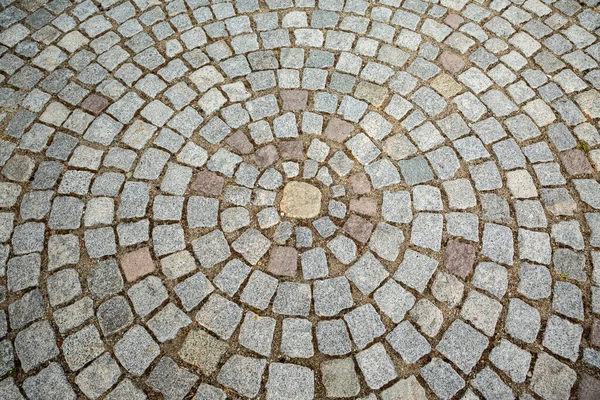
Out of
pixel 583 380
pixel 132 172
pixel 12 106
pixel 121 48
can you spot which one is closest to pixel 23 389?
pixel 132 172

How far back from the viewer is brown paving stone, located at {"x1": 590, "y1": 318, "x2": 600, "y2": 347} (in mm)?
2967

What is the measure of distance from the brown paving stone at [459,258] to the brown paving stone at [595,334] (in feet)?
2.74

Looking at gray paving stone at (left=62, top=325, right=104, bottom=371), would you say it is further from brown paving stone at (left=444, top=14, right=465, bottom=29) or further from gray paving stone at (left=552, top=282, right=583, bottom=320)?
brown paving stone at (left=444, top=14, right=465, bottom=29)

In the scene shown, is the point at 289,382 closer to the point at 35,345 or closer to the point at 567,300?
the point at 35,345

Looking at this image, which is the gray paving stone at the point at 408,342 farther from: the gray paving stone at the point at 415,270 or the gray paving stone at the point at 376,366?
the gray paving stone at the point at 415,270

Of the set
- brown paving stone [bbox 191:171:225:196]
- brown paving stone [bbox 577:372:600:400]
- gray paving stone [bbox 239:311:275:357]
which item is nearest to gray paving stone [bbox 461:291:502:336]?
brown paving stone [bbox 577:372:600:400]

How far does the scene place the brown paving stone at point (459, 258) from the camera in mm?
3213

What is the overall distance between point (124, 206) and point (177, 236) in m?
0.50

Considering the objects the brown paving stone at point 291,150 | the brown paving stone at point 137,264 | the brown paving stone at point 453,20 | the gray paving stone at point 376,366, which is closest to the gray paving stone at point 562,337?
the gray paving stone at point 376,366

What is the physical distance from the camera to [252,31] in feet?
14.8

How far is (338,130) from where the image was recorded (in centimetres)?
385

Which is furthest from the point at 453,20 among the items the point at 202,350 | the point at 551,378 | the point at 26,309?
the point at 26,309

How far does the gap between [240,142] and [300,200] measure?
748 mm

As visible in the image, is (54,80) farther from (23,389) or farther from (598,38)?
(598,38)
